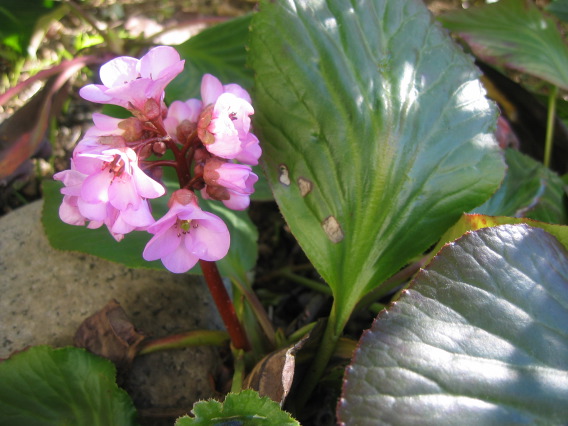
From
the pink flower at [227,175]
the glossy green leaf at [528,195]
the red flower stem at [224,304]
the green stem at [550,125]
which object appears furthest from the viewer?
the green stem at [550,125]

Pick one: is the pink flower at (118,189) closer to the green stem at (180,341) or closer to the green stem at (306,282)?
the green stem at (180,341)

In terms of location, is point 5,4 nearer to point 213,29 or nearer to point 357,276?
point 213,29

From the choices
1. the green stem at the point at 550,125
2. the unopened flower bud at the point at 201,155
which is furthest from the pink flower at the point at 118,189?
the green stem at the point at 550,125

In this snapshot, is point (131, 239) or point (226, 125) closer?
point (226, 125)

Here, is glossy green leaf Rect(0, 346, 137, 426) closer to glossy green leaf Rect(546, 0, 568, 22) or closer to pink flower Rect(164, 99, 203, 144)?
pink flower Rect(164, 99, 203, 144)

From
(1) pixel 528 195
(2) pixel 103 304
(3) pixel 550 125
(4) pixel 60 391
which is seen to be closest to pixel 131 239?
(2) pixel 103 304

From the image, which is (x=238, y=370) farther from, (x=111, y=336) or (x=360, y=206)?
(x=360, y=206)
